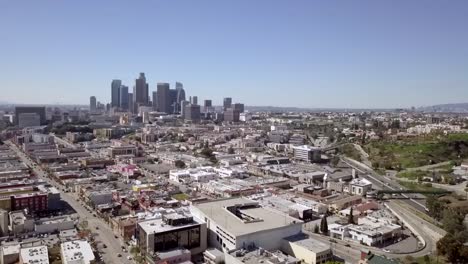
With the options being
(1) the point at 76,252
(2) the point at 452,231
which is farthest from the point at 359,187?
(1) the point at 76,252

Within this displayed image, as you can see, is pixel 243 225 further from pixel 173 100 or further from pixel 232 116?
pixel 173 100

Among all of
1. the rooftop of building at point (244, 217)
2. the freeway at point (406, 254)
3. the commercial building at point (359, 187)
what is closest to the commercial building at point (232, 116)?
the commercial building at point (359, 187)

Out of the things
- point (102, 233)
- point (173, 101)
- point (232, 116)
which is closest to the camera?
point (102, 233)

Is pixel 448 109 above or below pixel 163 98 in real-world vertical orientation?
below

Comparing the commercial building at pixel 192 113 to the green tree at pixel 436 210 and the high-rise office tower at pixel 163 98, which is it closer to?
the high-rise office tower at pixel 163 98

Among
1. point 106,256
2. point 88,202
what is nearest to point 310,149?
point 88,202

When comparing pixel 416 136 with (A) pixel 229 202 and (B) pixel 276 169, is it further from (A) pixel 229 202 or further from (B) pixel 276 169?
(A) pixel 229 202

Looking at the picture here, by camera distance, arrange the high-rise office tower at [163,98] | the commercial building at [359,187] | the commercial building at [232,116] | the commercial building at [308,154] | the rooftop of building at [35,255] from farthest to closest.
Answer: the high-rise office tower at [163,98] → the commercial building at [232,116] → the commercial building at [308,154] → the commercial building at [359,187] → the rooftop of building at [35,255]
